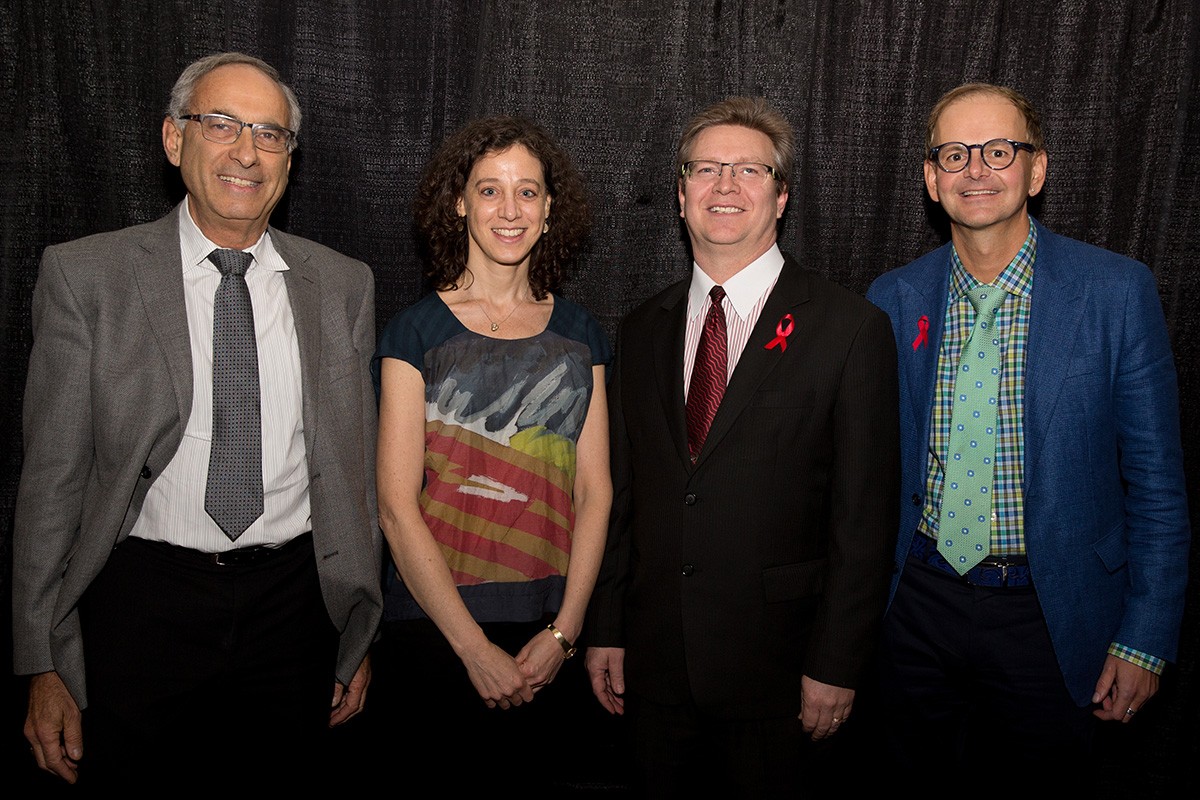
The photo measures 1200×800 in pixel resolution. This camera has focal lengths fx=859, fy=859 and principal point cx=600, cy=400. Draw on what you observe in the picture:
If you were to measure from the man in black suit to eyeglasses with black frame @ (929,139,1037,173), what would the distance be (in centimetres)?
43

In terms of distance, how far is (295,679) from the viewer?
184cm

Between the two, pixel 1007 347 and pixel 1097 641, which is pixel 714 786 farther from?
pixel 1007 347

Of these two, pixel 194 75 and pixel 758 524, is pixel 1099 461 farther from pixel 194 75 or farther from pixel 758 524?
pixel 194 75

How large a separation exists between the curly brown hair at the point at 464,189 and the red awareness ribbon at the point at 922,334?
2.73 feet

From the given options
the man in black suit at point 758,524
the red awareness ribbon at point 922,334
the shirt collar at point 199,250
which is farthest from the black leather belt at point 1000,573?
the shirt collar at point 199,250

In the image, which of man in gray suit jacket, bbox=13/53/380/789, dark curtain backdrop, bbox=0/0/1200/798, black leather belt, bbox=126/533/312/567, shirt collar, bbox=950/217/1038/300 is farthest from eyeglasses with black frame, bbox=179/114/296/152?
shirt collar, bbox=950/217/1038/300

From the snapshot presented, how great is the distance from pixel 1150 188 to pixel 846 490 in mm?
1512

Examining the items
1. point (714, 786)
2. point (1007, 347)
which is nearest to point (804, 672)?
point (714, 786)

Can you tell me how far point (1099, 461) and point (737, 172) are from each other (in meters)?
1.00

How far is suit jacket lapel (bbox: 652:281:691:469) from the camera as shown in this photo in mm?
1825

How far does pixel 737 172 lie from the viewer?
6.34 ft

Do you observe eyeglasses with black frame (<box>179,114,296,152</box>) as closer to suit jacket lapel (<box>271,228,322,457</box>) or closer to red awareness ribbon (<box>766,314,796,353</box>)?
suit jacket lapel (<box>271,228,322,457</box>)

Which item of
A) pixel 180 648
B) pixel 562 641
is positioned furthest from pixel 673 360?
pixel 180 648

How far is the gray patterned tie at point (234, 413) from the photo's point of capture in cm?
171
